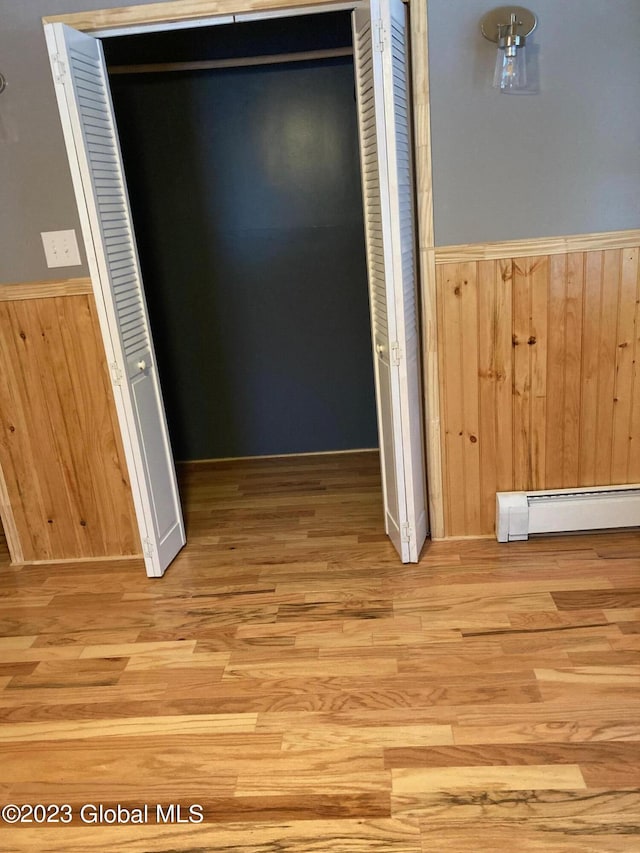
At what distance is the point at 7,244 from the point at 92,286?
0.39 metres

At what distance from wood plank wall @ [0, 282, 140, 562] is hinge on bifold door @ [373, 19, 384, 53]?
1.32 m

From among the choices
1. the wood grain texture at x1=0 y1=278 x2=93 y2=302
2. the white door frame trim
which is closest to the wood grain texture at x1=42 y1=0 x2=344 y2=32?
the white door frame trim

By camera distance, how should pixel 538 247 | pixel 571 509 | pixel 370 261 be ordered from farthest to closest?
pixel 571 509
pixel 370 261
pixel 538 247

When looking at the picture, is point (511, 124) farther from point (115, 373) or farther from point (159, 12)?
point (115, 373)

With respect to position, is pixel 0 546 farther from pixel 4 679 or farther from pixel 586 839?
pixel 586 839

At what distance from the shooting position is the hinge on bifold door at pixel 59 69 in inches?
82.4

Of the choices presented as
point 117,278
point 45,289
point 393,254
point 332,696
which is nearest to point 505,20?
point 393,254

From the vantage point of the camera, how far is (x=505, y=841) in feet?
4.75

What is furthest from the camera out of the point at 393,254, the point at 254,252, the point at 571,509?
the point at 254,252

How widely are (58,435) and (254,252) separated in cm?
147

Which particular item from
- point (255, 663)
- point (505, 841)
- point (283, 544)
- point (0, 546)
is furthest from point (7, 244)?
point (505, 841)

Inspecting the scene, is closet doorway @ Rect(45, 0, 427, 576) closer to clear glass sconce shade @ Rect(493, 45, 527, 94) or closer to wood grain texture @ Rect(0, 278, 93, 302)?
wood grain texture @ Rect(0, 278, 93, 302)

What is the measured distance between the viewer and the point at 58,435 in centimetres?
267

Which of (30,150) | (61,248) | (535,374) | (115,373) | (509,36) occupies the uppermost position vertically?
(509,36)
